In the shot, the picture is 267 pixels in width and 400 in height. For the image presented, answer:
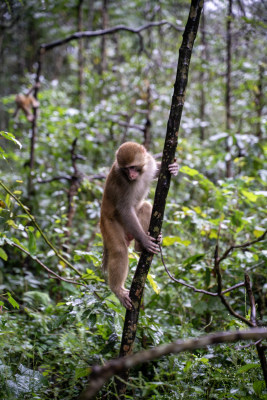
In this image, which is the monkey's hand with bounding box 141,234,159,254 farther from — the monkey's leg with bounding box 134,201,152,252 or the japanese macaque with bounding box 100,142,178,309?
the monkey's leg with bounding box 134,201,152,252

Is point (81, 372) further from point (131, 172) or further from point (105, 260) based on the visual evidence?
point (131, 172)

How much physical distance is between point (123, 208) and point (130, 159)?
0.53 m

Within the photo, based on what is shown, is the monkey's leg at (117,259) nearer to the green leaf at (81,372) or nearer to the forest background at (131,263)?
the forest background at (131,263)

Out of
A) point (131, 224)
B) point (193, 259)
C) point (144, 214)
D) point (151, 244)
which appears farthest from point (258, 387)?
point (144, 214)

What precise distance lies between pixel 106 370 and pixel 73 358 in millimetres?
2449

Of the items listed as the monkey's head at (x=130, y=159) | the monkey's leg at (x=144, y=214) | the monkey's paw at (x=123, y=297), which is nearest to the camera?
the monkey's paw at (x=123, y=297)

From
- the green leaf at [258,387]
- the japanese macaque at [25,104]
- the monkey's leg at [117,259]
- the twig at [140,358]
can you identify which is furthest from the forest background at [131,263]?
the twig at [140,358]

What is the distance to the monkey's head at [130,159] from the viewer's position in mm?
3785

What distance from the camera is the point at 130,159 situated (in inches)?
149

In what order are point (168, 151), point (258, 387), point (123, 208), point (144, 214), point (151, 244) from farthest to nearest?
1. point (144, 214)
2. point (123, 208)
3. point (151, 244)
4. point (168, 151)
5. point (258, 387)

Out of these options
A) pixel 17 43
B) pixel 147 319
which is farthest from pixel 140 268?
pixel 17 43

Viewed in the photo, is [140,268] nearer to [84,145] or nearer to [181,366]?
[181,366]

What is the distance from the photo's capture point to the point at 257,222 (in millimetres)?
5613

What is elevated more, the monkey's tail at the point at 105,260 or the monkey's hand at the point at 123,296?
the monkey's tail at the point at 105,260
